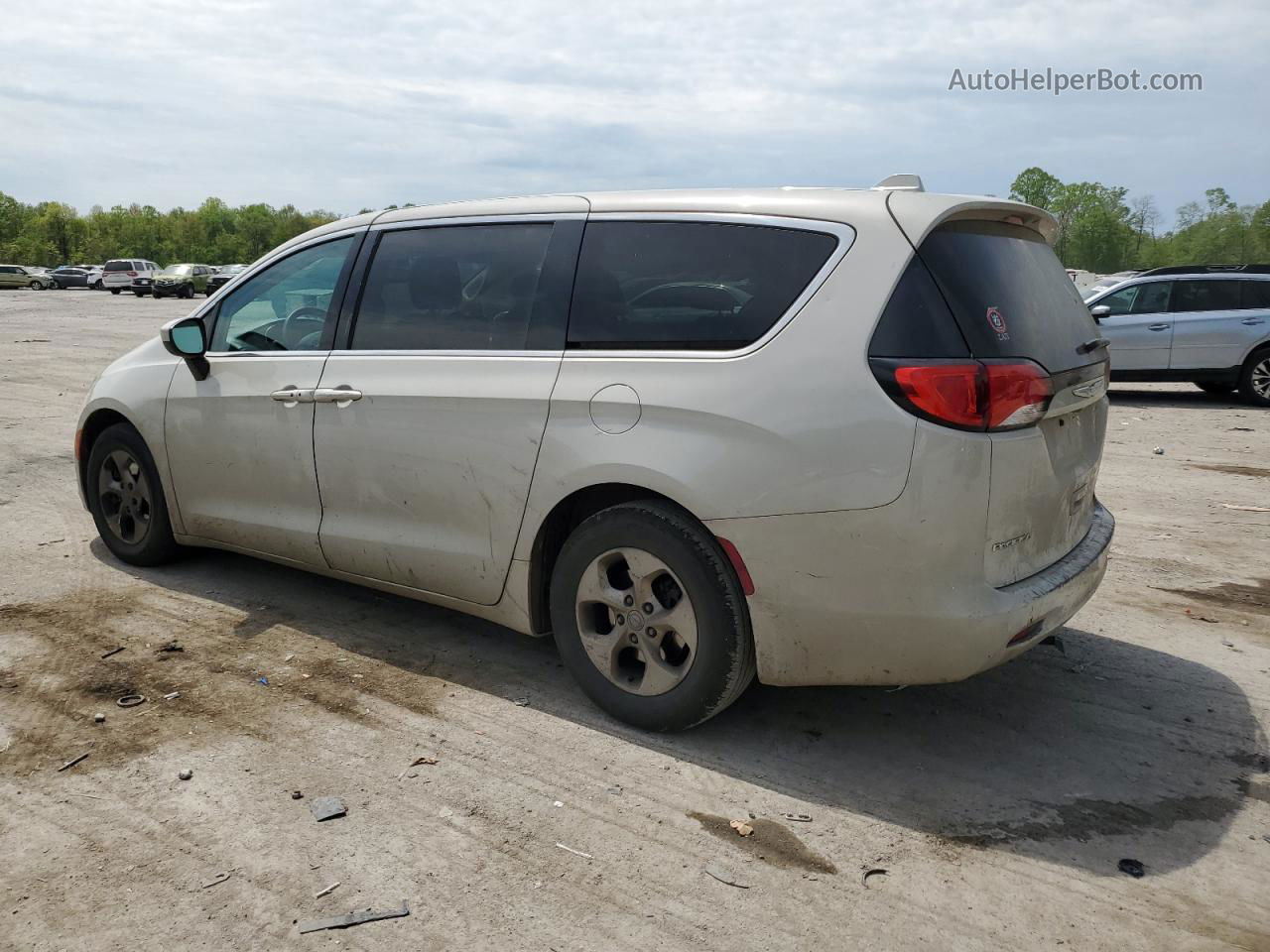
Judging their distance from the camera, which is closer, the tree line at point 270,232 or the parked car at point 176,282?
the parked car at point 176,282

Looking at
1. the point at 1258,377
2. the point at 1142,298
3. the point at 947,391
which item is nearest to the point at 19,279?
the point at 1142,298

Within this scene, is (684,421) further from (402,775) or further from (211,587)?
(211,587)

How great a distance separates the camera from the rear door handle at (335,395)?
4387 millimetres

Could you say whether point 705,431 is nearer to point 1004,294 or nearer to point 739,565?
point 739,565

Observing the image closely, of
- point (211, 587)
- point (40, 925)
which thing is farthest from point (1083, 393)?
point (211, 587)

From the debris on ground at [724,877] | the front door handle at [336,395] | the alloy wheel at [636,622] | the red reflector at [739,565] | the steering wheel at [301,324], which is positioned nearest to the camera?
the debris on ground at [724,877]

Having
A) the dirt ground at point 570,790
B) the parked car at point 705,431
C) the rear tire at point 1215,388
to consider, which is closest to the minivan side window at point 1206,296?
the rear tire at point 1215,388

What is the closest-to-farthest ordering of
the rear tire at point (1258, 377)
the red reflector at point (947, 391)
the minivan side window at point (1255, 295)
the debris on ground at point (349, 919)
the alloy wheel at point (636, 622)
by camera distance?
the debris on ground at point (349, 919) < the red reflector at point (947, 391) < the alloy wheel at point (636, 622) < the rear tire at point (1258, 377) < the minivan side window at point (1255, 295)

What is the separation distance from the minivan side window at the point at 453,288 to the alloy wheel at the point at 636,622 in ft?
3.11

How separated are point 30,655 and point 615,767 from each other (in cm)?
264

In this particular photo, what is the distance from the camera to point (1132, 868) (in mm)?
2977

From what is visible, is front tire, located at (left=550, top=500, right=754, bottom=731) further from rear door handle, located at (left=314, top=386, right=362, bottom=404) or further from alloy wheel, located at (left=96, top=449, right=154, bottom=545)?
alloy wheel, located at (left=96, top=449, right=154, bottom=545)

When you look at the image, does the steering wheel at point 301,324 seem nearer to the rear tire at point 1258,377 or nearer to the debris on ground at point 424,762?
the debris on ground at point 424,762

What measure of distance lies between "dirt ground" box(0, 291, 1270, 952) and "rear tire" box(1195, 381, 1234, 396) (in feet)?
34.2
